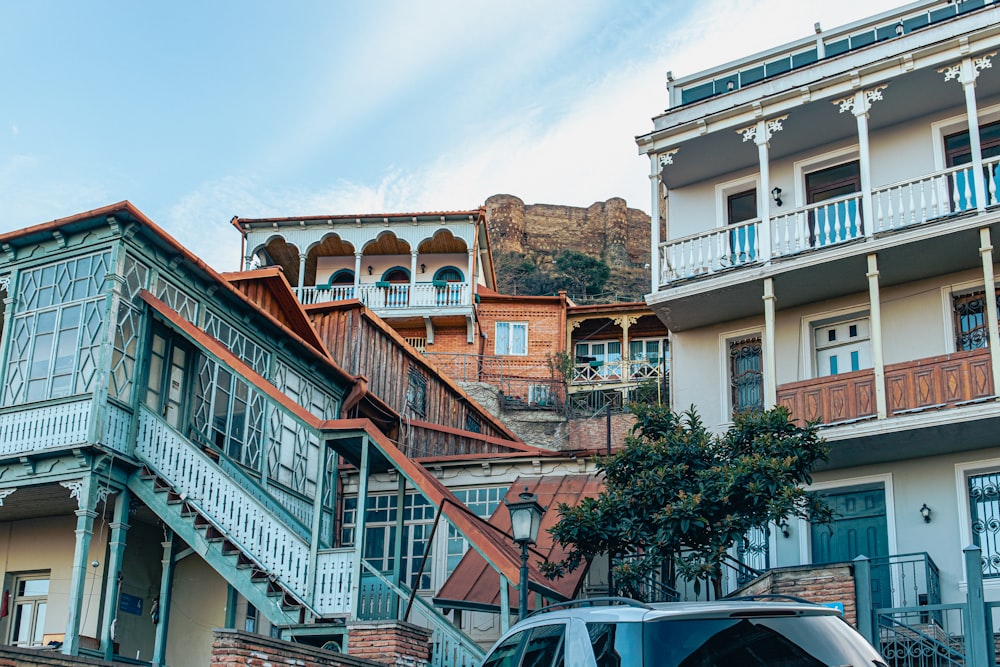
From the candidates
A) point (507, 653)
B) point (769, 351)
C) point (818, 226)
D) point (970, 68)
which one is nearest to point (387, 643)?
point (507, 653)

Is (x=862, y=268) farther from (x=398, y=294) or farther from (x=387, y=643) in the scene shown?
(x=398, y=294)

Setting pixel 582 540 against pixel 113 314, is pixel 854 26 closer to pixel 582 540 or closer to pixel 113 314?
pixel 582 540

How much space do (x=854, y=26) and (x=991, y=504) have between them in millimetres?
9666

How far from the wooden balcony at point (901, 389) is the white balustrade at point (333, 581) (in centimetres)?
726

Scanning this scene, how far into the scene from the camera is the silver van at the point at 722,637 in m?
5.78

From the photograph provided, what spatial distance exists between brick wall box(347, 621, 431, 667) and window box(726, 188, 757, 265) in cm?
987

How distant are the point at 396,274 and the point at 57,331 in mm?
22279

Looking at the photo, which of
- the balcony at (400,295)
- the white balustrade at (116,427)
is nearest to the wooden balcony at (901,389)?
the white balustrade at (116,427)

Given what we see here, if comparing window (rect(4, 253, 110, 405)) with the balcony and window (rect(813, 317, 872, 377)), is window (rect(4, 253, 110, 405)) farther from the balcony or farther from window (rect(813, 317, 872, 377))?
the balcony

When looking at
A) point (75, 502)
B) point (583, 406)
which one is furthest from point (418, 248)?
point (75, 502)

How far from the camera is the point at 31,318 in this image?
17.1 m

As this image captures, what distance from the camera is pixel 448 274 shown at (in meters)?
38.6

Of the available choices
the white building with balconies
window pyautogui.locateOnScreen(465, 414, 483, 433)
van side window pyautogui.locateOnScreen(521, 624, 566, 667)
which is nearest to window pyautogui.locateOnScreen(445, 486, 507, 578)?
the white building with balconies

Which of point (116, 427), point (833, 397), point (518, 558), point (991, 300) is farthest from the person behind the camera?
point (833, 397)
